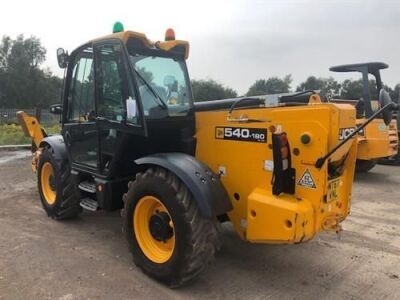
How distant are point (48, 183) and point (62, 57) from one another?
1.94 metres

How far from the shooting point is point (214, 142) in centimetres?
460

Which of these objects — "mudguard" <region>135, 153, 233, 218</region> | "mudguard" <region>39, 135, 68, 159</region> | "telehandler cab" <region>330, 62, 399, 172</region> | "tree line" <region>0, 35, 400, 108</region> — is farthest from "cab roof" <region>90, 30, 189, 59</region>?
"tree line" <region>0, 35, 400, 108</region>

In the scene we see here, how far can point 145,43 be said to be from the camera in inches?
185

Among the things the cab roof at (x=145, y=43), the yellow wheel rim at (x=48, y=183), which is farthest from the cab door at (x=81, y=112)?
the yellow wheel rim at (x=48, y=183)

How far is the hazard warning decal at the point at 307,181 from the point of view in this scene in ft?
12.3

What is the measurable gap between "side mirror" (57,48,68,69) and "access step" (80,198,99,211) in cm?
173

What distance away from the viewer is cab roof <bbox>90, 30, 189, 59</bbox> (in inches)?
180

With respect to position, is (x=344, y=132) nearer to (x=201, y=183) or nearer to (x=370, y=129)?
(x=201, y=183)

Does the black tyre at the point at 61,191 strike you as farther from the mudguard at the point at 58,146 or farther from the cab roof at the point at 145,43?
the cab roof at the point at 145,43

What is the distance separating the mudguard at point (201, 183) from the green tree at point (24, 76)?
58534 millimetres

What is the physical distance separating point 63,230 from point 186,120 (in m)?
2.25

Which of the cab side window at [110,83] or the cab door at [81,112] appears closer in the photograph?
the cab side window at [110,83]

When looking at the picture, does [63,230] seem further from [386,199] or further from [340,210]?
[386,199]

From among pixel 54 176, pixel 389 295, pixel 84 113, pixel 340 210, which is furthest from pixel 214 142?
pixel 54 176
